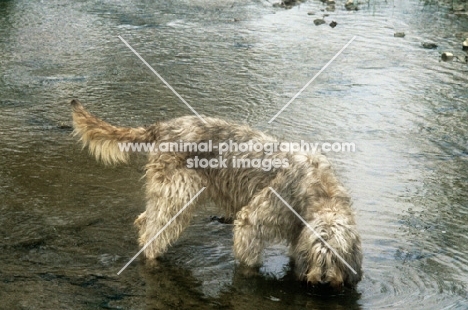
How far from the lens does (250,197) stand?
5.90 meters

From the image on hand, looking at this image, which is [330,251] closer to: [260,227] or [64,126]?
[260,227]

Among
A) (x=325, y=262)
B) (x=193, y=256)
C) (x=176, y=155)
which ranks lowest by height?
(x=193, y=256)

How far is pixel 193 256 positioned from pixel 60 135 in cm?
320

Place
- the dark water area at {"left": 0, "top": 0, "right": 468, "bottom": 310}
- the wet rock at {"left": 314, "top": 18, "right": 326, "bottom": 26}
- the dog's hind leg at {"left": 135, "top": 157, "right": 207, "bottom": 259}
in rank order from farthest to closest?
the wet rock at {"left": 314, "top": 18, "right": 326, "bottom": 26}, the dog's hind leg at {"left": 135, "top": 157, "right": 207, "bottom": 259}, the dark water area at {"left": 0, "top": 0, "right": 468, "bottom": 310}

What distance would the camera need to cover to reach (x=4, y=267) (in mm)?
5598

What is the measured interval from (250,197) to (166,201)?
27.4 inches

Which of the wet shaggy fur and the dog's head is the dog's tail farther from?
the dog's head

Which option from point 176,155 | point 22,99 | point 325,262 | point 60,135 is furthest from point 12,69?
point 325,262

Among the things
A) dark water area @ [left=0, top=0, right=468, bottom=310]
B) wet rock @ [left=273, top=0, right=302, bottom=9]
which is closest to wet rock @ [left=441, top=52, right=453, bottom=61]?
dark water area @ [left=0, top=0, right=468, bottom=310]

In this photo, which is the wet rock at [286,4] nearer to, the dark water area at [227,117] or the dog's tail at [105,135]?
the dark water area at [227,117]

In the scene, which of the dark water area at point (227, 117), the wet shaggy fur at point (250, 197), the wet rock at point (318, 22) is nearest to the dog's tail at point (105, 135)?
the wet shaggy fur at point (250, 197)

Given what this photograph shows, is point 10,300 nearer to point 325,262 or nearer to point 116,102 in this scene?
point 325,262

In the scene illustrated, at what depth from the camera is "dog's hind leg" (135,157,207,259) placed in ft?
19.3

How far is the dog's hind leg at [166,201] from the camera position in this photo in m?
5.88
